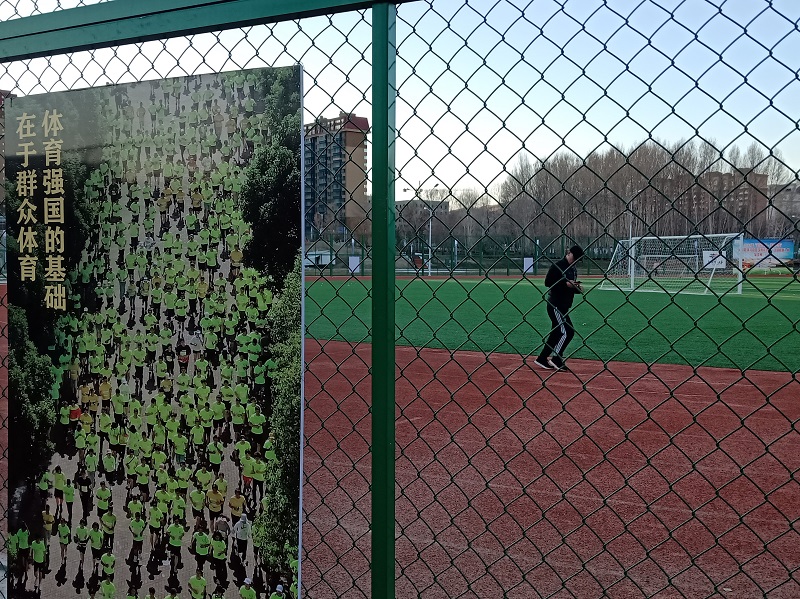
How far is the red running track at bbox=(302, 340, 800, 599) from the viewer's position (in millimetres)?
3598

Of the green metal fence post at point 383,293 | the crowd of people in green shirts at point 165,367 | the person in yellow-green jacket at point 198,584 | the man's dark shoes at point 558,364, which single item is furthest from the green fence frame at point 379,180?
the man's dark shoes at point 558,364

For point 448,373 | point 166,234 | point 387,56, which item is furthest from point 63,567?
point 448,373

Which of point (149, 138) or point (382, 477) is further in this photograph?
point (149, 138)

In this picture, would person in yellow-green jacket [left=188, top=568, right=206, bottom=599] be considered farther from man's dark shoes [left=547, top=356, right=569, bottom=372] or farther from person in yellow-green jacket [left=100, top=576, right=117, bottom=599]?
man's dark shoes [left=547, top=356, right=569, bottom=372]

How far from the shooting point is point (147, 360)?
2.34 metres

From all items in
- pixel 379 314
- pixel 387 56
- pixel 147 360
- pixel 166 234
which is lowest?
pixel 147 360

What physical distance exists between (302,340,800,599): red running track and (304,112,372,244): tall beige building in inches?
26.7

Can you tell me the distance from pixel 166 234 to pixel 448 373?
8.39 meters

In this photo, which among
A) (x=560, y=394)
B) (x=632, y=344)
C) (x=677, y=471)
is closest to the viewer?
(x=677, y=471)

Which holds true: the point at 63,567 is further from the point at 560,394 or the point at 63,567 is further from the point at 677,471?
the point at 560,394

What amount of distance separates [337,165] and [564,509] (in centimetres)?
322

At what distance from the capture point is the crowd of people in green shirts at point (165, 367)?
2164 mm

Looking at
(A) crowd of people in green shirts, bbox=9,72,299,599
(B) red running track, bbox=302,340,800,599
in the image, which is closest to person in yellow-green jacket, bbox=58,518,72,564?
(A) crowd of people in green shirts, bbox=9,72,299,599

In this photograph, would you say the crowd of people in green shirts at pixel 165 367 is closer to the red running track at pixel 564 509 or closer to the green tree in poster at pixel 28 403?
the green tree in poster at pixel 28 403
